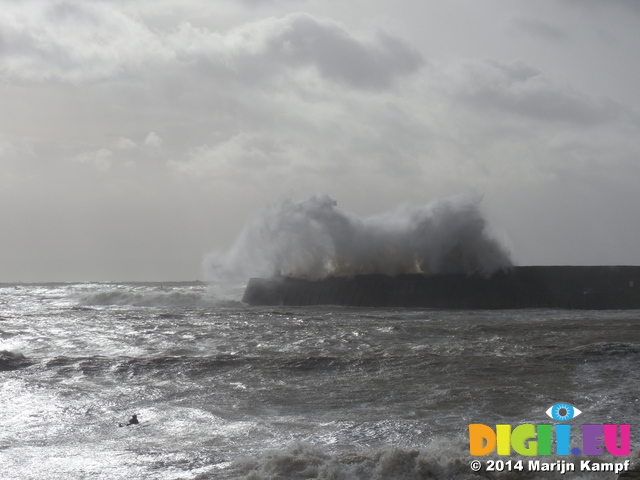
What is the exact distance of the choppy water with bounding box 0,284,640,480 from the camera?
244 inches

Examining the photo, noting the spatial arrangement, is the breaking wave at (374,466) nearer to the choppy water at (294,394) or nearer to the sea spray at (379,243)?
the choppy water at (294,394)

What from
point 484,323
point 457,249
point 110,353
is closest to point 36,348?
point 110,353

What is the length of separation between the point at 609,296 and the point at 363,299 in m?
9.24

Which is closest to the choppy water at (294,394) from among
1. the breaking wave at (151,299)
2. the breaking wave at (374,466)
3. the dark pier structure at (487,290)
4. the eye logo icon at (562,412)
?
the breaking wave at (374,466)

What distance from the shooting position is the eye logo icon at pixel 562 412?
25.3 feet

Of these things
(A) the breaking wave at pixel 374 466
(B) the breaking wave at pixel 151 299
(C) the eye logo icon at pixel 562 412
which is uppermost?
(B) the breaking wave at pixel 151 299

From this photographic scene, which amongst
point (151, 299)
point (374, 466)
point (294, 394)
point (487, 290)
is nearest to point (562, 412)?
point (374, 466)

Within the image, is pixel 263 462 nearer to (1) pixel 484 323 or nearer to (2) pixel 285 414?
(2) pixel 285 414

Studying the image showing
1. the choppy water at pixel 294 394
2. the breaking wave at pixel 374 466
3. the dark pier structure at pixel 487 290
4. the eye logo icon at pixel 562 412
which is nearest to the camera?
the breaking wave at pixel 374 466

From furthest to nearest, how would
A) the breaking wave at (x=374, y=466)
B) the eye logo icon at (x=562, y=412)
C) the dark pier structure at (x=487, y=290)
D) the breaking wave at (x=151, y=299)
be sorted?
1. the breaking wave at (x=151, y=299)
2. the dark pier structure at (x=487, y=290)
3. the eye logo icon at (x=562, y=412)
4. the breaking wave at (x=374, y=466)

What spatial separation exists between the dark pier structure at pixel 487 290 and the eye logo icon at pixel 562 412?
1678 cm

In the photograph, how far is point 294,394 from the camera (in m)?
9.58

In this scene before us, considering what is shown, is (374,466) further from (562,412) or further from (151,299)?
(151,299)

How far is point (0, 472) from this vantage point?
605 centimetres
